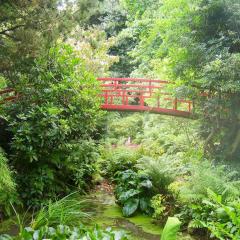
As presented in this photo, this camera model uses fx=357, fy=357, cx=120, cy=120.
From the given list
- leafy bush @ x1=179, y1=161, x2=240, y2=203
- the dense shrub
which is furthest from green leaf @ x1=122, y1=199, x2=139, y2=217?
the dense shrub

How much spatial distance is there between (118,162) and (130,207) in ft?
10.3

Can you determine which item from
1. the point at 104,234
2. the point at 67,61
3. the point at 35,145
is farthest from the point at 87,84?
the point at 104,234

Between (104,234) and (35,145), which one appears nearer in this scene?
(104,234)

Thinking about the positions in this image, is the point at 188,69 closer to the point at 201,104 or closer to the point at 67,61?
the point at 201,104

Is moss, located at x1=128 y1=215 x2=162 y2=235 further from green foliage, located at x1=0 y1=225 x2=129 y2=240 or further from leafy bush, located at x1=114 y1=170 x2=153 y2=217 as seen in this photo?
green foliage, located at x1=0 y1=225 x2=129 y2=240

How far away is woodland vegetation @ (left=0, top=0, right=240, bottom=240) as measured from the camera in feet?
20.4

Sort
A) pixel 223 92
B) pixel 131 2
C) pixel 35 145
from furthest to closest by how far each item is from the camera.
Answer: pixel 131 2, pixel 223 92, pixel 35 145

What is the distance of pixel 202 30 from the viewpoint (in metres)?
8.20

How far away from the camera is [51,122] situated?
271 inches

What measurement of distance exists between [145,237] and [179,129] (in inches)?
203

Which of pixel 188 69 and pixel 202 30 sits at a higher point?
pixel 202 30

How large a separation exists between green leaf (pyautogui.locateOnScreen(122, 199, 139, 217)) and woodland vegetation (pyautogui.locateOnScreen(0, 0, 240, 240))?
0.8 inches

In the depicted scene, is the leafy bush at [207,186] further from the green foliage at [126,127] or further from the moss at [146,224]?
the green foliage at [126,127]

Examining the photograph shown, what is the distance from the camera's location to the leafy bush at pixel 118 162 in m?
10.4
